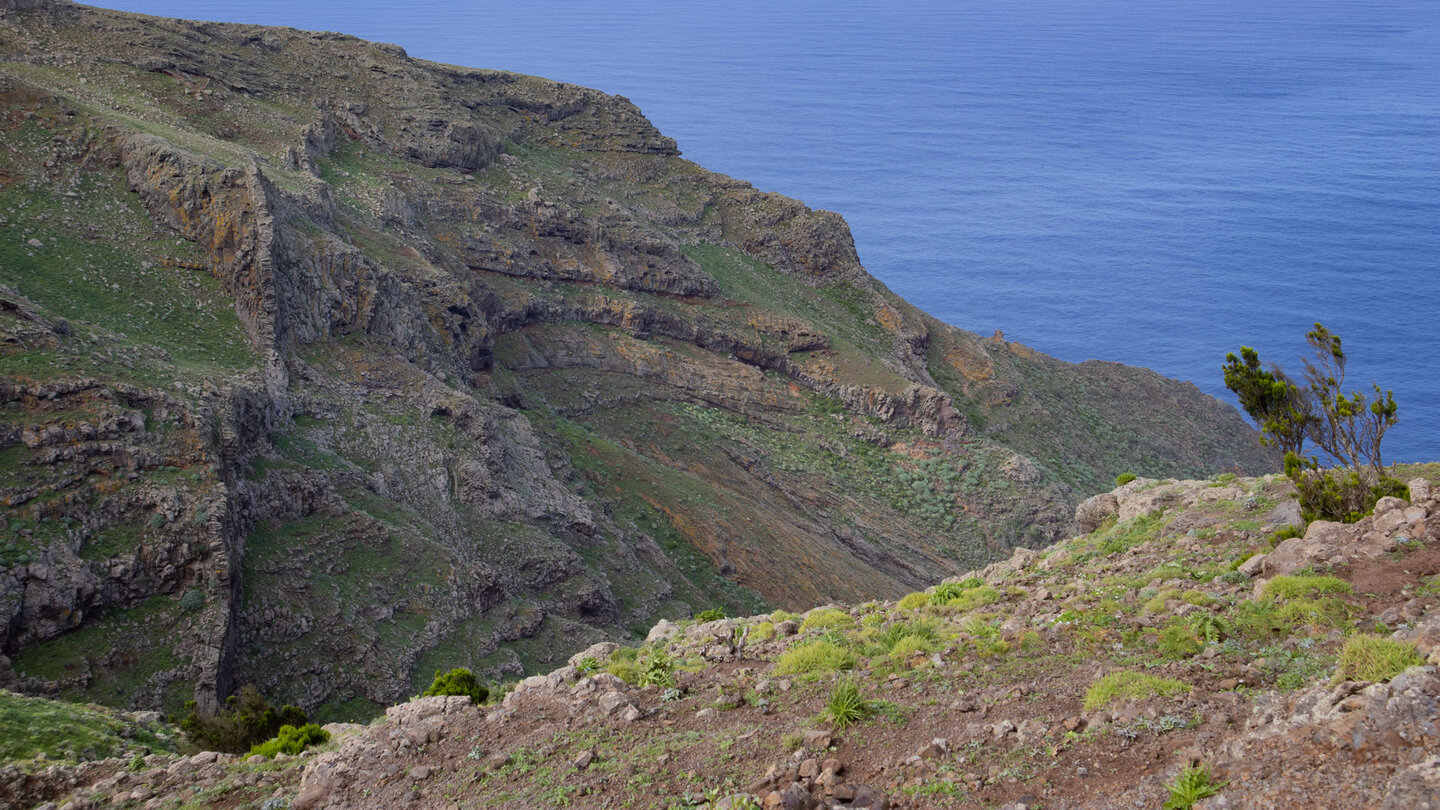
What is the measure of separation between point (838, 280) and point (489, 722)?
5478cm

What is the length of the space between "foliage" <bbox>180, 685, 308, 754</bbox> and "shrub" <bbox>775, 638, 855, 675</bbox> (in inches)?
391

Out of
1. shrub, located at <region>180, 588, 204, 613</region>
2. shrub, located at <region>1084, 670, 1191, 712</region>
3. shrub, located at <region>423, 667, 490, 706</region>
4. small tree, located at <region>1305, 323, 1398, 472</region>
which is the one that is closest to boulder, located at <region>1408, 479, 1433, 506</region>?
small tree, located at <region>1305, 323, 1398, 472</region>

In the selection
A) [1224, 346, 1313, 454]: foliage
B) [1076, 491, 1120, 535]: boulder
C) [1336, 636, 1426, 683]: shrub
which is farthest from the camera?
[1076, 491, 1120, 535]: boulder

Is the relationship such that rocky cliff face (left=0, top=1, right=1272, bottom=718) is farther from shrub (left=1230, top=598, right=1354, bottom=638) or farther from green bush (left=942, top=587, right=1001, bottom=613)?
shrub (left=1230, top=598, right=1354, bottom=638)

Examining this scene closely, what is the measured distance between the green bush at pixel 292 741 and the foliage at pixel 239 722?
52.0 inches

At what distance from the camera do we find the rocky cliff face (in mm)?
22875

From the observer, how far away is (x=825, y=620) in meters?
20.2

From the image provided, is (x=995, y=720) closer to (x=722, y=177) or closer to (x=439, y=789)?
(x=439, y=789)

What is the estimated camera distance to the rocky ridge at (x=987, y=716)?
1131 centimetres

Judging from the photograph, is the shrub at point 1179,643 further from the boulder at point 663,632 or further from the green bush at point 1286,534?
the boulder at point 663,632

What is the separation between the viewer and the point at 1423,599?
15453 mm

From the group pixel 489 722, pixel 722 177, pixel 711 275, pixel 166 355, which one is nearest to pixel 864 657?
pixel 489 722

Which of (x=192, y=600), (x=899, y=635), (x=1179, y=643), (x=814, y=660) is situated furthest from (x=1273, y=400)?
(x=192, y=600)

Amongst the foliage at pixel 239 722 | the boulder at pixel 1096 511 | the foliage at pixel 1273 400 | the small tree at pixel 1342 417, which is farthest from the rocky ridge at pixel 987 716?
the boulder at pixel 1096 511
